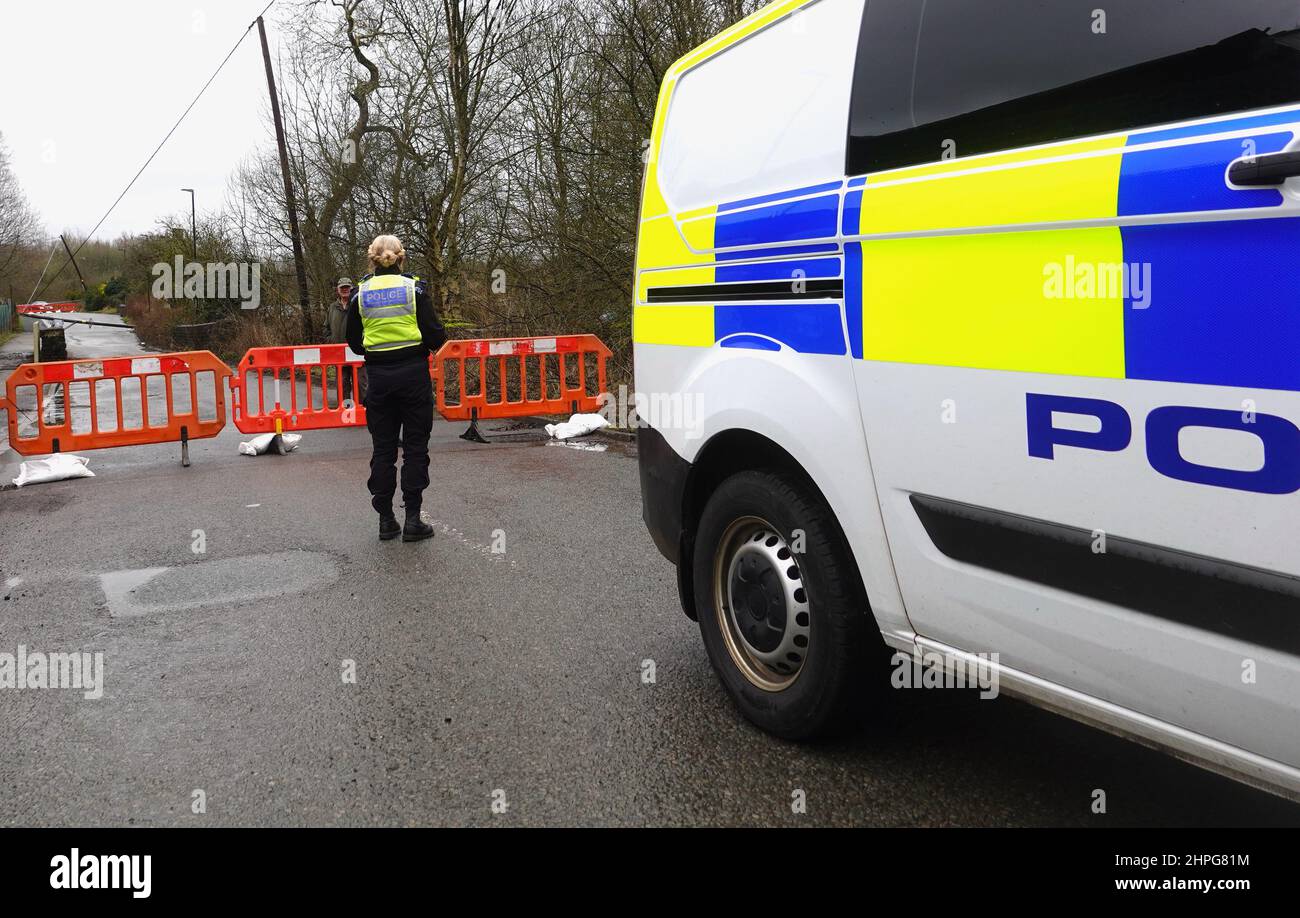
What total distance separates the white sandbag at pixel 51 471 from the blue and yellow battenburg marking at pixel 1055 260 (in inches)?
329

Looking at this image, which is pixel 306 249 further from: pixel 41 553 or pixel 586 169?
pixel 41 553

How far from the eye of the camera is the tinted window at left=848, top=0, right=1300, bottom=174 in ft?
6.41

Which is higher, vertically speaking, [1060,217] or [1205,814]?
[1060,217]

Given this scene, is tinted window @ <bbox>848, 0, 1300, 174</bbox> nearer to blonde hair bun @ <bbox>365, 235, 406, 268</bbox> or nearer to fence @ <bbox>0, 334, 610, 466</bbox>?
blonde hair bun @ <bbox>365, 235, 406, 268</bbox>

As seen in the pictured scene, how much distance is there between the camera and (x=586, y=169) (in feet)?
45.2

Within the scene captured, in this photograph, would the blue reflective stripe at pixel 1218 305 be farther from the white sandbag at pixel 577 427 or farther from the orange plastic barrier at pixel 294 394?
the orange plastic barrier at pixel 294 394

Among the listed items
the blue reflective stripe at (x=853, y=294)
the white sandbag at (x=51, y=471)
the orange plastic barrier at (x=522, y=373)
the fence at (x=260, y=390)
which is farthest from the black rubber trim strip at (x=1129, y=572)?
the orange plastic barrier at (x=522, y=373)

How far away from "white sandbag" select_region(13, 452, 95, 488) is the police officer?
4.24 metres

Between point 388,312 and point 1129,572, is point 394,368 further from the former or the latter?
point 1129,572

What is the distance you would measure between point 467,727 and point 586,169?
437 inches

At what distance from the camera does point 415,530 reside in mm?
6793

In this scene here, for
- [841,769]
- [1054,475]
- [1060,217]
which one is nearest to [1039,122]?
[1060,217]

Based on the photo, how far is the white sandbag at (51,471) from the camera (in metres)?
9.34

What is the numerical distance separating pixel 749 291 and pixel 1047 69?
1179mm
